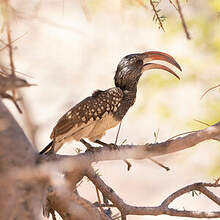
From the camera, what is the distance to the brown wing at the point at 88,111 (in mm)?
2828

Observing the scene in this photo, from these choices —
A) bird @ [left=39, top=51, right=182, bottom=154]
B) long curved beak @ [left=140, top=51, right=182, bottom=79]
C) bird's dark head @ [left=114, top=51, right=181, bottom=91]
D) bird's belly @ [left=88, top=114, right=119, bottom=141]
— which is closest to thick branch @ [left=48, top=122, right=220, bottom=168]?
bird @ [left=39, top=51, right=182, bottom=154]

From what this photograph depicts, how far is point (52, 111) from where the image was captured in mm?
11602

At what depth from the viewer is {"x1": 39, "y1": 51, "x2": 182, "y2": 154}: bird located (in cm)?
285

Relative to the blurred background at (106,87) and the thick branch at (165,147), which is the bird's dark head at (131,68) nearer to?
the thick branch at (165,147)

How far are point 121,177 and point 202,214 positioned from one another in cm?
914

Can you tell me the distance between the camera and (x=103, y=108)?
3.04 m

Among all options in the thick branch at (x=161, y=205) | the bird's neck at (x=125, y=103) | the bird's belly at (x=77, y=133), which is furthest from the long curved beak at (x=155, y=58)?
the thick branch at (x=161, y=205)

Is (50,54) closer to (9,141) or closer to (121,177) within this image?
(121,177)

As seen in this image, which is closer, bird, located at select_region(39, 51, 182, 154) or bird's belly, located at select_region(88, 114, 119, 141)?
bird, located at select_region(39, 51, 182, 154)

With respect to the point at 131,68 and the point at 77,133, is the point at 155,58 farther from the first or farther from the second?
the point at 77,133

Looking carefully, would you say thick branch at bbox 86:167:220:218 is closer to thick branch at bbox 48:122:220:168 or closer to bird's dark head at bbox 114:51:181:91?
thick branch at bbox 48:122:220:168

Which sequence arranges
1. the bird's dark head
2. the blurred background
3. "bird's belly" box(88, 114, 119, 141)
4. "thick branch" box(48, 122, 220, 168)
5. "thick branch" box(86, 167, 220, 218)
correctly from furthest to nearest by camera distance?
the blurred background, the bird's dark head, "bird's belly" box(88, 114, 119, 141), "thick branch" box(86, 167, 220, 218), "thick branch" box(48, 122, 220, 168)

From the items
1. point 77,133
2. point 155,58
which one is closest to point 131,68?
point 155,58

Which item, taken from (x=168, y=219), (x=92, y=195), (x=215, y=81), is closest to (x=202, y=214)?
(x=215, y=81)
